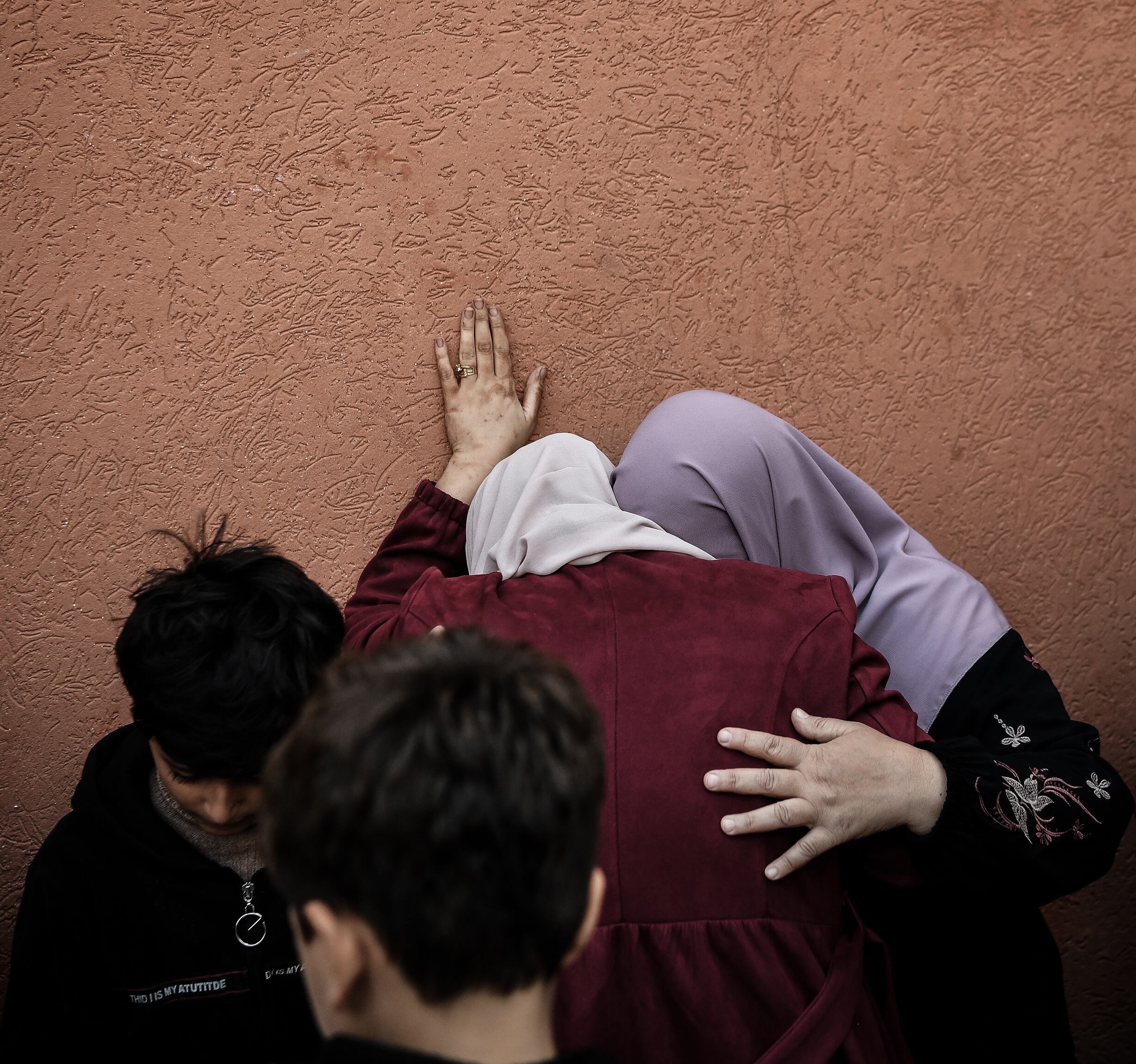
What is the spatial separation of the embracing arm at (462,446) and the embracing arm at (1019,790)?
107 centimetres

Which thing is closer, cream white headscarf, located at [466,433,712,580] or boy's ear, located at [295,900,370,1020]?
boy's ear, located at [295,900,370,1020]

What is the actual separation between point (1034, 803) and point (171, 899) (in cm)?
152

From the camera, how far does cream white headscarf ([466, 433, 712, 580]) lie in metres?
1.73

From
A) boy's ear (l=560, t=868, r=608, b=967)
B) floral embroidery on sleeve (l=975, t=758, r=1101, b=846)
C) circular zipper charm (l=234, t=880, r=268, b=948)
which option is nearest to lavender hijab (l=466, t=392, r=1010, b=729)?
floral embroidery on sleeve (l=975, t=758, r=1101, b=846)

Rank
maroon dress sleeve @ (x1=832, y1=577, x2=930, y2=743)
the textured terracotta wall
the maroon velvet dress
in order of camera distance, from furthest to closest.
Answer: the textured terracotta wall, maroon dress sleeve @ (x1=832, y1=577, x2=930, y2=743), the maroon velvet dress

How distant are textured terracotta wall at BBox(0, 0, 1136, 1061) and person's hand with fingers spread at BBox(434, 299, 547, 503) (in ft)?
0.17

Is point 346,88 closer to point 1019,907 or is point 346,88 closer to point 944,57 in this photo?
point 944,57

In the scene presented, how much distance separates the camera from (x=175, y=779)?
157 centimetres

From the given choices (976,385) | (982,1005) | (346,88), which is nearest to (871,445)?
(976,385)

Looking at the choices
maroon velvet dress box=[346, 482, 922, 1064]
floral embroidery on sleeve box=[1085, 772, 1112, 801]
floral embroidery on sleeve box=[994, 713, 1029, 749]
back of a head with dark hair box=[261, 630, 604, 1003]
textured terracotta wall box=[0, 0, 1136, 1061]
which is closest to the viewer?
back of a head with dark hair box=[261, 630, 604, 1003]

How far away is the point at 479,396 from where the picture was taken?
7.35 ft

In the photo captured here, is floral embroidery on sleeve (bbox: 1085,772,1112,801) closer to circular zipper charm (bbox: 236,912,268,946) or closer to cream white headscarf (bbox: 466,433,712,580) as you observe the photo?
cream white headscarf (bbox: 466,433,712,580)

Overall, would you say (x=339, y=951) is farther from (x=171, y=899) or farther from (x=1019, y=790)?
(x=1019, y=790)

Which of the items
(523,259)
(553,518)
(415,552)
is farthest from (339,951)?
(523,259)
